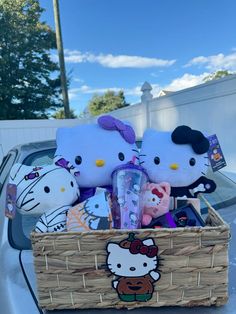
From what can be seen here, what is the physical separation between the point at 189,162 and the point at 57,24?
11180mm

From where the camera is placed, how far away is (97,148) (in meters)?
1.57

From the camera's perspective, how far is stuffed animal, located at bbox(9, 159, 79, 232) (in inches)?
51.7

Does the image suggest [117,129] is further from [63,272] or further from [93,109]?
[93,109]

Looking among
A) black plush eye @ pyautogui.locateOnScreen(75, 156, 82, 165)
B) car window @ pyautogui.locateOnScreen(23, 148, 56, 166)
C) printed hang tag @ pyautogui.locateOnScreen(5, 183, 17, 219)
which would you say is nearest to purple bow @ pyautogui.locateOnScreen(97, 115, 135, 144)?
black plush eye @ pyautogui.locateOnScreen(75, 156, 82, 165)

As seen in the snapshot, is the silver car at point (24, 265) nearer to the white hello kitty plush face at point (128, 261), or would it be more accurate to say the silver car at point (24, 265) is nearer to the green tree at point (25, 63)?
the white hello kitty plush face at point (128, 261)

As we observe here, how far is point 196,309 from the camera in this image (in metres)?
1.02

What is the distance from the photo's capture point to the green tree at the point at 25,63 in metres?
16.2

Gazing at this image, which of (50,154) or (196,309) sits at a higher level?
(50,154)

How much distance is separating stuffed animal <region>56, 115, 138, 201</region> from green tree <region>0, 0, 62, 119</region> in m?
15.6

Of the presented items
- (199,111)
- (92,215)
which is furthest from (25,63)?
(92,215)

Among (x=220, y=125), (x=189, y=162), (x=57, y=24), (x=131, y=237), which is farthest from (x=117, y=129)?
(x=57, y=24)

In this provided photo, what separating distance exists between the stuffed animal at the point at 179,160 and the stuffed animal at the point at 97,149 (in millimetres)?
116

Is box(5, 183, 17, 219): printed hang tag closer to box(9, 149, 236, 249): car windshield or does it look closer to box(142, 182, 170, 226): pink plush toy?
box(9, 149, 236, 249): car windshield

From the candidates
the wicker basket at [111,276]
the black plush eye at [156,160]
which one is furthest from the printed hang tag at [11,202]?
the black plush eye at [156,160]
